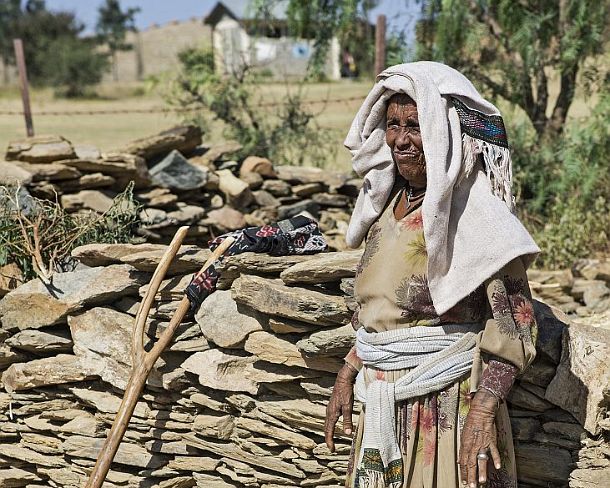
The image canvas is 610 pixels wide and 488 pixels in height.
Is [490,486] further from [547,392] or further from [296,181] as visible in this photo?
[296,181]

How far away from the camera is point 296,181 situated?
7.49 metres

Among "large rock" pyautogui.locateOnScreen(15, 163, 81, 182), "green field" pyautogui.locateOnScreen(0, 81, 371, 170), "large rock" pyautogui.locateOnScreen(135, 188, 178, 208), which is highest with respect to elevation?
"large rock" pyautogui.locateOnScreen(15, 163, 81, 182)

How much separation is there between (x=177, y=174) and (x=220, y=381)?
3.57 meters

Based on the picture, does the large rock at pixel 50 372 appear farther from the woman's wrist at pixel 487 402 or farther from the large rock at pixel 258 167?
the large rock at pixel 258 167

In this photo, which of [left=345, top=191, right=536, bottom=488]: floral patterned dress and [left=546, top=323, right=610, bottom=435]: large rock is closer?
[left=345, top=191, right=536, bottom=488]: floral patterned dress

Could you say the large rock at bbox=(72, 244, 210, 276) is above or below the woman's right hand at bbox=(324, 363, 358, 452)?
above

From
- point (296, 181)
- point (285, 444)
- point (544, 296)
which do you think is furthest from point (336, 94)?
point (285, 444)

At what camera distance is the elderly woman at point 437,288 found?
2.21 metres

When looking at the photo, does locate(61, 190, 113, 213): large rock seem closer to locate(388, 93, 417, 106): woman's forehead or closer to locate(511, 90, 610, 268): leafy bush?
locate(511, 90, 610, 268): leafy bush

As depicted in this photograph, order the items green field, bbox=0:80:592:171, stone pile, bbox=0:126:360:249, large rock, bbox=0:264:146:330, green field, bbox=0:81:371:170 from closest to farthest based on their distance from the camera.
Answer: large rock, bbox=0:264:146:330 → stone pile, bbox=0:126:360:249 → green field, bbox=0:80:592:171 → green field, bbox=0:81:371:170

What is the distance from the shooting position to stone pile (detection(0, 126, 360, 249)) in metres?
6.33

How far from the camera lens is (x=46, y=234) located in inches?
183

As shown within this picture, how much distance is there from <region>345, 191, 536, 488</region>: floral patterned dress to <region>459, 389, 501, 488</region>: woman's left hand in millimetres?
46

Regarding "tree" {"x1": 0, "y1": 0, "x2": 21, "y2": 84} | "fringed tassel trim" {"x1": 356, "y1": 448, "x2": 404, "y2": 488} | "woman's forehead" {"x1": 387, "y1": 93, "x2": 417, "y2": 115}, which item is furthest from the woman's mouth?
"tree" {"x1": 0, "y1": 0, "x2": 21, "y2": 84}
